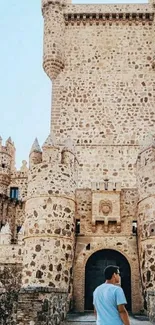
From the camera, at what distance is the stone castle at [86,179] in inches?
503

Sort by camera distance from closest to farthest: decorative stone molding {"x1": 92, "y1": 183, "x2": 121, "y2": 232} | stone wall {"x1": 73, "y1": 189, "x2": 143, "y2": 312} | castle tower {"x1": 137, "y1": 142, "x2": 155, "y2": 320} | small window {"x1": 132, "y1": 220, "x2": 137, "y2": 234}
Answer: castle tower {"x1": 137, "y1": 142, "x2": 155, "y2": 320} → stone wall {"x1": 73, "y1": 189, "x2": 143, "y2": 312} → decorative stone molding {"x1": 92, "y1": 183, "x2": 121, "y2": 232} → small window {"x1": 132, "y1": 220, "x2": 137, "y2": 234}

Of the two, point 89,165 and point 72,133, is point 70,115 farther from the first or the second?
point 89,165

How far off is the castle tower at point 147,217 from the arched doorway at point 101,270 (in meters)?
0.78

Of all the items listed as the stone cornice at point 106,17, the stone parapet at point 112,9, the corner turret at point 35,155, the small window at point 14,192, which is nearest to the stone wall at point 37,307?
the corner turret at point 35,155

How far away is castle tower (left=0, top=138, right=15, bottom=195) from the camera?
33.5m

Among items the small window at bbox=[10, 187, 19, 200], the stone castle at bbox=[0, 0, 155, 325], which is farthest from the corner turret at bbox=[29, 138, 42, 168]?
the small window at bbox=[10, 187, 19, 200]

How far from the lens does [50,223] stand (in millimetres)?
12945

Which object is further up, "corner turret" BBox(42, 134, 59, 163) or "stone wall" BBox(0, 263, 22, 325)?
"corner turret" BBox(42, 134, 59, 163)

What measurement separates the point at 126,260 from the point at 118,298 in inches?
370

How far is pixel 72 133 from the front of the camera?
2027 centimetres

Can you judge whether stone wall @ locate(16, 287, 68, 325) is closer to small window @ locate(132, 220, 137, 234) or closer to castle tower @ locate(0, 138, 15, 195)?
small window @ locate(132, 220, 137, 234)

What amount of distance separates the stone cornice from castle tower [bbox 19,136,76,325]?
416 inches

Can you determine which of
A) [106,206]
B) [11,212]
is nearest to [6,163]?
[11,212]

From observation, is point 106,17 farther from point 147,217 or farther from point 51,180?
point 147,217
